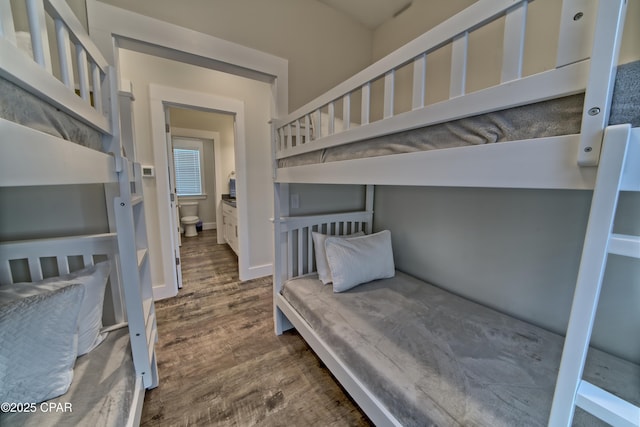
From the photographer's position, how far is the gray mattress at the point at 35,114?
47 cm

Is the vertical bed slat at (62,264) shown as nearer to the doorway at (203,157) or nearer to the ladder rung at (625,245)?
the ladder rung at (625,245)

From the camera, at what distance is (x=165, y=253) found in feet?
7.69

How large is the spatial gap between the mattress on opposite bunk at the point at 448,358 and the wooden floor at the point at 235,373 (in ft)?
1.20

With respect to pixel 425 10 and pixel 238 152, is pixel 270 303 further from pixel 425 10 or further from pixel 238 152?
pixel 425 10

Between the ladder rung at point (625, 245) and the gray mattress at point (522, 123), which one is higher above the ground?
the gray mattress at point (522, 123)

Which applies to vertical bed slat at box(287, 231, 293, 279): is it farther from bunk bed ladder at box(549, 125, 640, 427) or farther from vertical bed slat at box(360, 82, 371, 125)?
bunk bed ladder at box(549, 125, 640, 427)

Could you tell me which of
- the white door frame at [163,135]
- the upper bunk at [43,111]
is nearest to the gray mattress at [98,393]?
the upper bunk at [43,111]

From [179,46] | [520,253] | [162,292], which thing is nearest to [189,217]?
[162,292]

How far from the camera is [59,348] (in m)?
0.87

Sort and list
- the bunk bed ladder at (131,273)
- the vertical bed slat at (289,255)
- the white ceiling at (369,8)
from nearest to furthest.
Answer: the bunk bed ladder at (131,273) < the vertical bed slat at (289,255) < the white ceiling at (369,8)

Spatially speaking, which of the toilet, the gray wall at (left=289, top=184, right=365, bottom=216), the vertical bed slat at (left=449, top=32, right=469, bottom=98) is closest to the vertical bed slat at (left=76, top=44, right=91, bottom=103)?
the vertical bed slat at (left=449, top=32, right=469, bottom=98)

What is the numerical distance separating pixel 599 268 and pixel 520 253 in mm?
1049

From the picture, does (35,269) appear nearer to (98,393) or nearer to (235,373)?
(98,393)

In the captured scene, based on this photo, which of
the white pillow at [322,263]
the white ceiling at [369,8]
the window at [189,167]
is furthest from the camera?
the window at [189,167]
